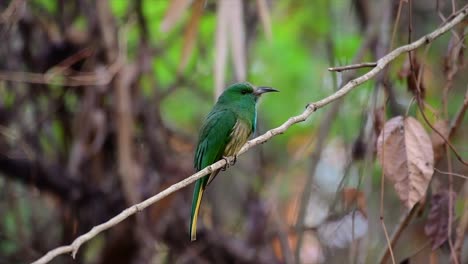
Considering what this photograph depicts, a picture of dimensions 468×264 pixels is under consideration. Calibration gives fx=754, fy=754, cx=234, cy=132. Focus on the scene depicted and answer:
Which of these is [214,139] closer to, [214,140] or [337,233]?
[214,140]

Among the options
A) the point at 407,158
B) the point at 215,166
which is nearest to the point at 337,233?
the point at 407,158

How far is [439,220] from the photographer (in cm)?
295

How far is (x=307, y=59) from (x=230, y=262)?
211cm

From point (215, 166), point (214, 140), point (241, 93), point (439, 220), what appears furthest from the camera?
point (241, 93)

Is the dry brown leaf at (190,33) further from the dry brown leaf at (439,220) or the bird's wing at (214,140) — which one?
the dry brown leaf at (439,220)

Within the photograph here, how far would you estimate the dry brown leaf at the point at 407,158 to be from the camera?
2.65 meters

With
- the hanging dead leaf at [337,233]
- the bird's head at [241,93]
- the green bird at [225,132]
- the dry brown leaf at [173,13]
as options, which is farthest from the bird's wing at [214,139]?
the hanging dead leaf at [337,233]

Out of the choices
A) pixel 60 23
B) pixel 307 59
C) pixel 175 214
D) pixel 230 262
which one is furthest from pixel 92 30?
pixel 307 59

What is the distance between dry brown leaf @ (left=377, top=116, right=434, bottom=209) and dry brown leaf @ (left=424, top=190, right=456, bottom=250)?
1.08 ft

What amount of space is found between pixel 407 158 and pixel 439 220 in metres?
0.41

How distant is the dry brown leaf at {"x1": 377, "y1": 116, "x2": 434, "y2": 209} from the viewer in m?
2.65

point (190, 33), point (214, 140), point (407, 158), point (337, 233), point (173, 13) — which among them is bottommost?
point (337, 233)

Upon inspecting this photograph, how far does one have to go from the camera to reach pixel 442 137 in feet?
9.02

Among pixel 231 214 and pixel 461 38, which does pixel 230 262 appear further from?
pixel 461 38
